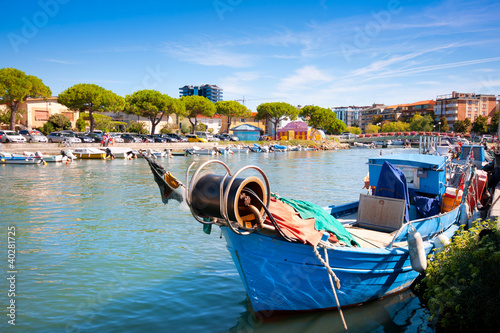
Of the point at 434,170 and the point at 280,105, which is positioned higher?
the point at 280,105

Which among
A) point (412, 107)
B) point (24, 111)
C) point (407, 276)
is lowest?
point (407, 276)

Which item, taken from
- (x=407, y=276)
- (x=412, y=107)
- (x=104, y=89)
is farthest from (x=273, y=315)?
(x=412, y=107)

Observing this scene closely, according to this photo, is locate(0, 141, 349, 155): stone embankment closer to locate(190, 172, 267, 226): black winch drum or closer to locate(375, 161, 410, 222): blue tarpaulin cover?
locate(375, 161, 410, 222): blue tarpaulin cover

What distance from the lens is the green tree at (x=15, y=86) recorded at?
4888cm

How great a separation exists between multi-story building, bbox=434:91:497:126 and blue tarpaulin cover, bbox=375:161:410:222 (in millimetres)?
122481

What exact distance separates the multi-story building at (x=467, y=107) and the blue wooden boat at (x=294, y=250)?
4854 inches

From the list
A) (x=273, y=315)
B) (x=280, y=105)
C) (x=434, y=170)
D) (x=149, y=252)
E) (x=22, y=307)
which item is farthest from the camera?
(x=280, y=105)

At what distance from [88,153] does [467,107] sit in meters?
114

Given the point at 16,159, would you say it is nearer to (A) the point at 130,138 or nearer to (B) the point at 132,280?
(A) the point at 130,138

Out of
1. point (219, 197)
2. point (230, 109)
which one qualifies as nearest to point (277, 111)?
point (230, 109)

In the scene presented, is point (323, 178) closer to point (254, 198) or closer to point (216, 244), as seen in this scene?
point (216, 244)

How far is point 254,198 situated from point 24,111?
66457mm

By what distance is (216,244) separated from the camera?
11.6 meters

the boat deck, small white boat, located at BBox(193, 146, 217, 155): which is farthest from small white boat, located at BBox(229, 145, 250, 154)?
the boat deck
